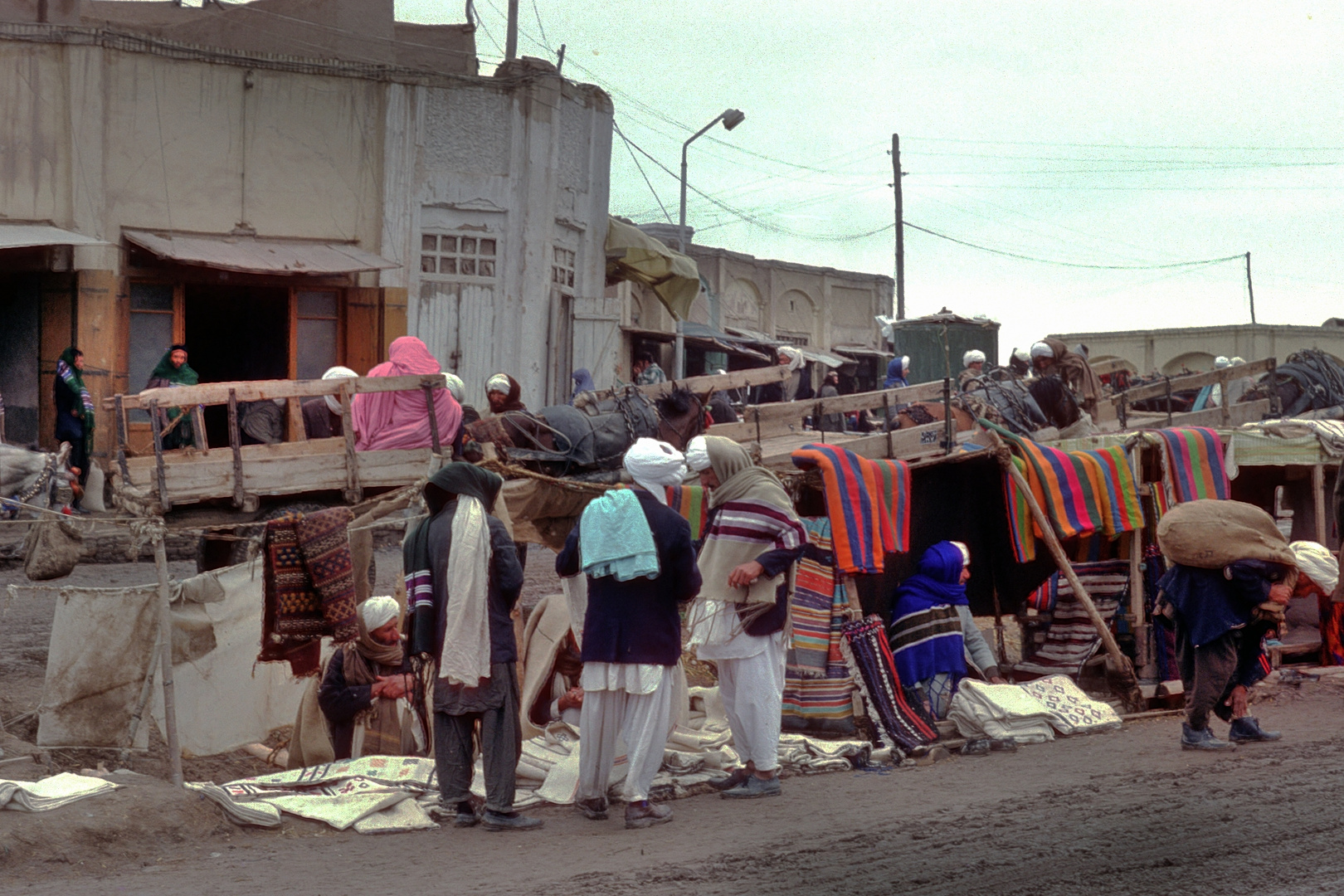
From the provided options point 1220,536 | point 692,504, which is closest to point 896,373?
point 692,504

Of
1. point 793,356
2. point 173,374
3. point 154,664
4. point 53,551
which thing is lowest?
point 154,664

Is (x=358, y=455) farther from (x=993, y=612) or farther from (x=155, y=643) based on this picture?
(x=993, y=612)

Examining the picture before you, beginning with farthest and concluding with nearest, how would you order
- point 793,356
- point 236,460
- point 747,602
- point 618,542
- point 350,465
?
point 793,356 → point 350,465 → point 236,460 → point 747,602 → point 618,542

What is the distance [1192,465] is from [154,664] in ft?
22.5

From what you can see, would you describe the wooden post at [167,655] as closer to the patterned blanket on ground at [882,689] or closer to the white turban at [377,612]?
the white turban at [377,612]

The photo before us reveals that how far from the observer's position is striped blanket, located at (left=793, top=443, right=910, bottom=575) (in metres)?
7.77

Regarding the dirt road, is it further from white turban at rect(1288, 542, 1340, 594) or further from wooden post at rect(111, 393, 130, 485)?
wooden post at rect(111, 393, 130, 485)

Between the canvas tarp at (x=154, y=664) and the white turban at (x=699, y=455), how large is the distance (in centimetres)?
270

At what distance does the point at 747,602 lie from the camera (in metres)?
6.48

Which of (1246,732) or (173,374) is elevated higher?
(173,374)

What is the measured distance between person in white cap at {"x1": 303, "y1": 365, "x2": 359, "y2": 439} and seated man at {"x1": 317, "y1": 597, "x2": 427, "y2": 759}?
12.7 ft

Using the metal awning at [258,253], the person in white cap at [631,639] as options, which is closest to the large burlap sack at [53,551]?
the person in white cap at [631,639]

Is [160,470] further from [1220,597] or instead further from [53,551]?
[1220,597]

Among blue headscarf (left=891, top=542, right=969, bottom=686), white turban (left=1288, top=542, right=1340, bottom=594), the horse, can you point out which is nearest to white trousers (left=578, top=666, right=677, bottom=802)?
blue headscarf (left=891, top=542, right=969, bottom=686)
